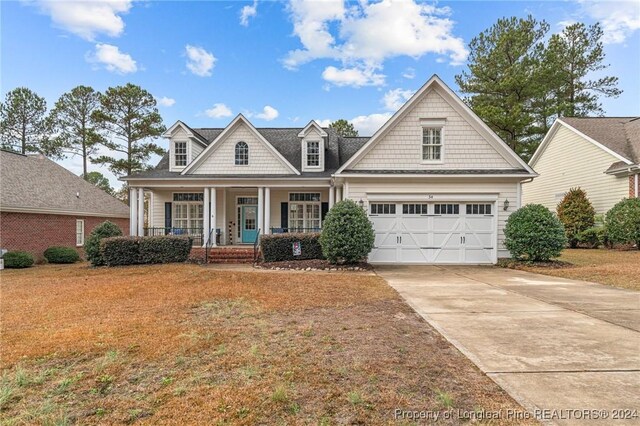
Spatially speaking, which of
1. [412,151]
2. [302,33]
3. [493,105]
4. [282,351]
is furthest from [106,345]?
[493,105]

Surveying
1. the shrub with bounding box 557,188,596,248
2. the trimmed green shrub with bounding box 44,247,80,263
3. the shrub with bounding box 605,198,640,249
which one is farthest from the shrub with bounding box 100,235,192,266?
the shrub with bounding box 557,188,596,248

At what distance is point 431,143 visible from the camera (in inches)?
555

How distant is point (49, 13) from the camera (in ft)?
42.9

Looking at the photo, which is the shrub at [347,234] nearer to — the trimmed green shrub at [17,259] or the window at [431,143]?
the window at [431,143]

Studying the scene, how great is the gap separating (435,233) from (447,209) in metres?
1.09

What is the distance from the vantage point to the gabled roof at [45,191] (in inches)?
661

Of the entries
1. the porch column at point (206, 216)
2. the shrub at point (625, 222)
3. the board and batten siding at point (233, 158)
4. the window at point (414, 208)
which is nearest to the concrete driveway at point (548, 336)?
the window at point (414, 208)

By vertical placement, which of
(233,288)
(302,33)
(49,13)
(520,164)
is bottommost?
(233,288)

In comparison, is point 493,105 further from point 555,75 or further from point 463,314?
point 463,314

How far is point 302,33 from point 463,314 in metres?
17.8

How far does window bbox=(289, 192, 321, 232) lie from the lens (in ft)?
58.1

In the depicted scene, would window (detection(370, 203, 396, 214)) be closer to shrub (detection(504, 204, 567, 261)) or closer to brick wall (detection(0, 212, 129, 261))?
shrub (detection(504, 204, 567, 261))

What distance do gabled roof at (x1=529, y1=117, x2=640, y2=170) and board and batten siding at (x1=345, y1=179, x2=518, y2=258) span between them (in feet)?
25.5

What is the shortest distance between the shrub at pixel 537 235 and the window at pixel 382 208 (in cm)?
441
